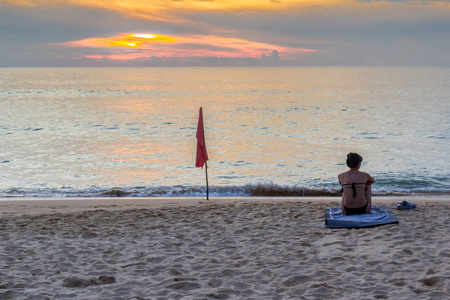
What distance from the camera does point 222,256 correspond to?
6797 mm

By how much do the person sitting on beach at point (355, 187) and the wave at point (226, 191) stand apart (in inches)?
260

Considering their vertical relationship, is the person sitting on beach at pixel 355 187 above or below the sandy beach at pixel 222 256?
above

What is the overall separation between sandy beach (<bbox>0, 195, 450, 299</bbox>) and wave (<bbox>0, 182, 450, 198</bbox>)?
206 inches

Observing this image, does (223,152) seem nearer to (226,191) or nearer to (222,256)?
(226,191)

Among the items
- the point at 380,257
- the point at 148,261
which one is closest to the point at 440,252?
the point at 380,257

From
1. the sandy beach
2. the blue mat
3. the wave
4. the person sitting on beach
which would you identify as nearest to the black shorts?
the person sitting on beach

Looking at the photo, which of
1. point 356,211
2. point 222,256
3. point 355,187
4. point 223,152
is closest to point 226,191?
point 356,211

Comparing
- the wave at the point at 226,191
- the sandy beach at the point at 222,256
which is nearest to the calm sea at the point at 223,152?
the wave at the point at 226,191

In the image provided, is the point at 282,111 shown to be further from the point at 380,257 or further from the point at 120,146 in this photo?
the point at 380,257

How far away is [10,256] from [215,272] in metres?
3.34

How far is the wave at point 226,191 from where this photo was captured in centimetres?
1500

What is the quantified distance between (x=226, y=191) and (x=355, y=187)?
772 centimetres

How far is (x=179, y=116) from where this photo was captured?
45.2 m

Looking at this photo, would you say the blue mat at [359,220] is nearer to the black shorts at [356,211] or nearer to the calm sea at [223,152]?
the black shorts at [356,211]
